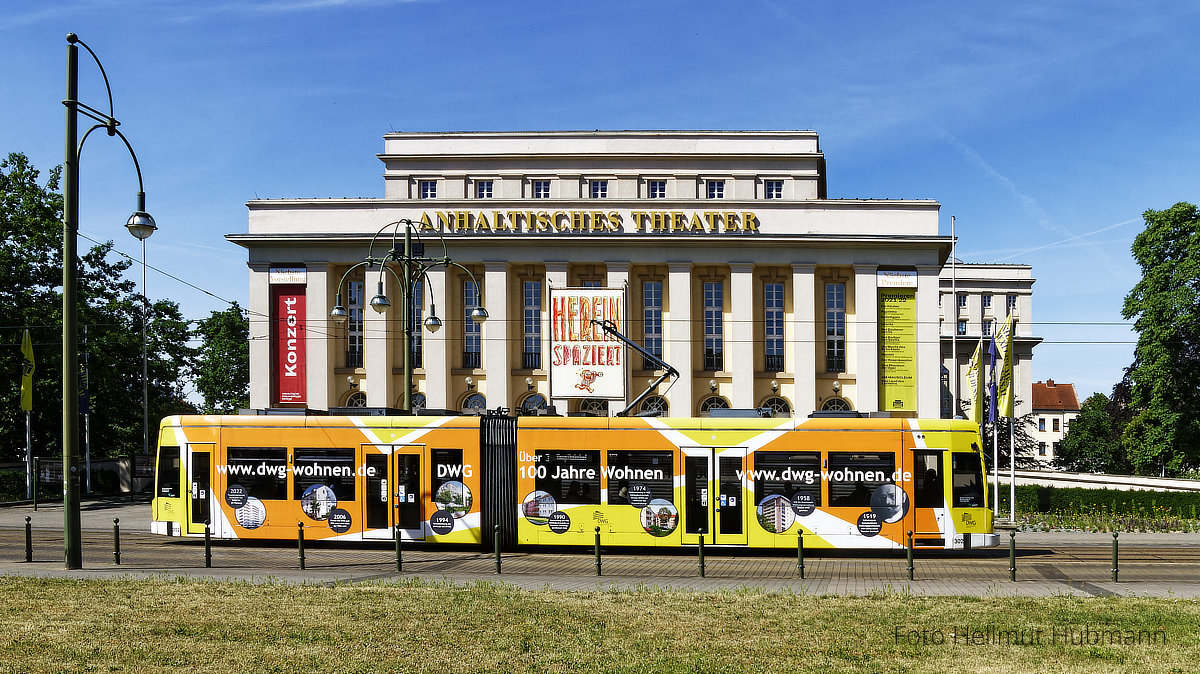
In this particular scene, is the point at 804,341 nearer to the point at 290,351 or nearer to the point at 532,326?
the point at 532,326

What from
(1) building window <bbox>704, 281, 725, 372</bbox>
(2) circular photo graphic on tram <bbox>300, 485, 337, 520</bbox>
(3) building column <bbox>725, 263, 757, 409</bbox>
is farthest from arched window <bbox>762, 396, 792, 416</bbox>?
(2) circular photo graphic on tram <bbox>300, 485, 337, 520</bbox>

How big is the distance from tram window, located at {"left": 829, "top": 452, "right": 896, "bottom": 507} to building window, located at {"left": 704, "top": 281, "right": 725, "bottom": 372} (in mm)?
28824

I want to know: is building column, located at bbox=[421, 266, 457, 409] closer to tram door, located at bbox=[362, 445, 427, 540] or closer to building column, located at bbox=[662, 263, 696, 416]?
building column, located at bbox=[662, 263, 696, 416]

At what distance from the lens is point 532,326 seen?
50969 mm

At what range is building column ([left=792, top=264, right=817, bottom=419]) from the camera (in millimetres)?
49750

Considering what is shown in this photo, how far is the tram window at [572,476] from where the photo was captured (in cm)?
2220

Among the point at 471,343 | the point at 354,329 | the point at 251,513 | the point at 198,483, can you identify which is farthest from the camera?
the point at 354,329

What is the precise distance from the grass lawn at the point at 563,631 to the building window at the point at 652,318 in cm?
3511

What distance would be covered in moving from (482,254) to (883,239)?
21746 mm

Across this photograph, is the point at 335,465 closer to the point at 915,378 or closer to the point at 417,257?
the point at 417,257

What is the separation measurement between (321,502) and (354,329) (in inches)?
1161

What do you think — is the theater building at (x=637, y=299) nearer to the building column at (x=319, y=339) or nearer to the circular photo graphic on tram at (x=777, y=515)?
the building column at (x=319, y=339)

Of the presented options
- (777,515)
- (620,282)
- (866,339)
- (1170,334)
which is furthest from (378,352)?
(1170,334)

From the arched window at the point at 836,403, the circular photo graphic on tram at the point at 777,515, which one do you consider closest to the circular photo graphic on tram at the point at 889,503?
the circular photo graphic on tram at the point at 777,515
